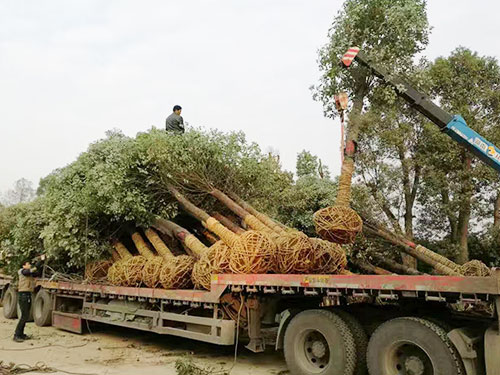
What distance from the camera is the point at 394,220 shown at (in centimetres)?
1783

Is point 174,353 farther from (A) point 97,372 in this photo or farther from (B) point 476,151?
(B) point 476,151

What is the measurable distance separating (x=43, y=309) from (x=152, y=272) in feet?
17.9

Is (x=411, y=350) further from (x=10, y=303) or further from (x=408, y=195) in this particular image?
(x=10, y=303)

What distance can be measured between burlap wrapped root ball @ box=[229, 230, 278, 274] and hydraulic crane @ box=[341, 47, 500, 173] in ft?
11.7

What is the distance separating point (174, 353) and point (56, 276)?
5.14m

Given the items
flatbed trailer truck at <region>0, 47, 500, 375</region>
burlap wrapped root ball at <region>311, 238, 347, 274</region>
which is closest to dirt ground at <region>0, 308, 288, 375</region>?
flatbed trailer truck at <region>0, 47, 500, 375</region>

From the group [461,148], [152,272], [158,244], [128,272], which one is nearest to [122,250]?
[158,244]

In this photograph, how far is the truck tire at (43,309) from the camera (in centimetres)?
1295

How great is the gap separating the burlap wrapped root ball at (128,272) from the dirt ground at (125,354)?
4.54ft

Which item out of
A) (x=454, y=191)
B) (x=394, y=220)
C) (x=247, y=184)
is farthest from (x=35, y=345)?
(x=454, y=191)

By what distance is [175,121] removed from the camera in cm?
1207

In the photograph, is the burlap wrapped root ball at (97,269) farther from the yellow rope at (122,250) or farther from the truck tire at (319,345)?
the truck tire at (319,345)

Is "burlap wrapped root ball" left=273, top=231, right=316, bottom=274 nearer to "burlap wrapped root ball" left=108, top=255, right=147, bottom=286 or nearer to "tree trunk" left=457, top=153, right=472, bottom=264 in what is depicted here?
"burlap wrapped root ball" left=108, top=255, right=147, bottom=286

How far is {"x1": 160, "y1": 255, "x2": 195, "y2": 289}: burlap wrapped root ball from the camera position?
8977 millimetres
